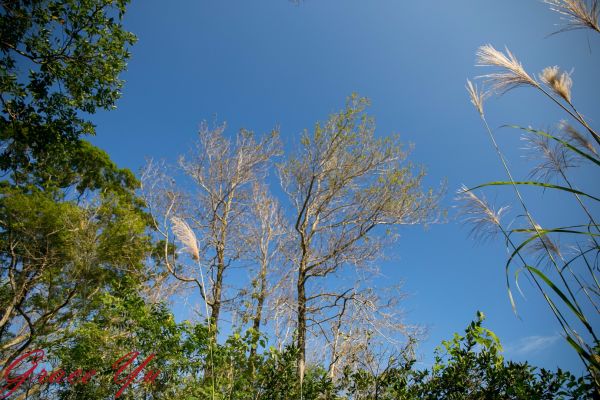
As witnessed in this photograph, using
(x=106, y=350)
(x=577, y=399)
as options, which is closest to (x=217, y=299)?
(x=106, y=350)

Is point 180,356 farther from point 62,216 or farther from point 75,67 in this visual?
point 62,216

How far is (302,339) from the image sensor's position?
7.38 metres

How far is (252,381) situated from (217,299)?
263 inches

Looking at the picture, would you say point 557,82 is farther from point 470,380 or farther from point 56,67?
point 56,67

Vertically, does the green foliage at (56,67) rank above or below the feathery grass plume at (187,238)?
above

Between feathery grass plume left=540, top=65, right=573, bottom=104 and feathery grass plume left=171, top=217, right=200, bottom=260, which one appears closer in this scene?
feathery grass plume left=540, top=65, right=573, bottom=104

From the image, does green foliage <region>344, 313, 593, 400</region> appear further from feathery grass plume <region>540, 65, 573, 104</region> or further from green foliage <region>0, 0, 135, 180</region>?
green foliage <region>0, 0, 135, 180</region>

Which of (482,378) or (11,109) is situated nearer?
(482,378)

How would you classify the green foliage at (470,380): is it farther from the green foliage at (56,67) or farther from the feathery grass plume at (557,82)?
the green foliage at (56,67)

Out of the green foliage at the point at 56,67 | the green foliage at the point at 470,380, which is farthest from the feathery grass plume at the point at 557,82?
the green foliage at the point at 56,67

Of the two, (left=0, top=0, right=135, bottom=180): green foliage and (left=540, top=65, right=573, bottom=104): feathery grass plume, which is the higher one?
(left=0, top=0, right=135, bottom=180): green foliage

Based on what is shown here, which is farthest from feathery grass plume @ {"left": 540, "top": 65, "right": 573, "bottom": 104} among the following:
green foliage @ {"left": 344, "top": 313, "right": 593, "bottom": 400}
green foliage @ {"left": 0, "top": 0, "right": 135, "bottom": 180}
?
green foliage @ {"left": 0, "top": 0, "right": 135, "bottom": 180}

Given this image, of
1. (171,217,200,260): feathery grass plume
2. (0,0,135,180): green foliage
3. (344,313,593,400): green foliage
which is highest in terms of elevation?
(0,0,135,180): green foliage

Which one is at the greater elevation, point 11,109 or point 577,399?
point 11,109
